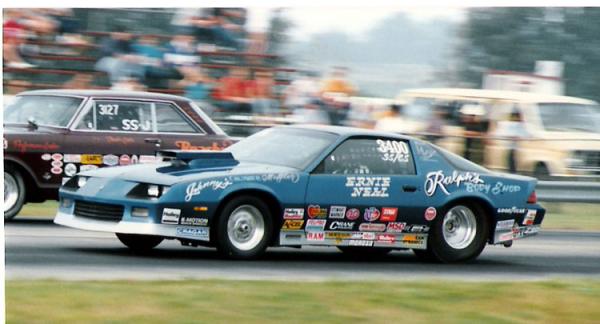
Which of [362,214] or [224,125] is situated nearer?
[362,214]

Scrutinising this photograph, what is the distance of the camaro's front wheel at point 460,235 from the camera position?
11141 mm

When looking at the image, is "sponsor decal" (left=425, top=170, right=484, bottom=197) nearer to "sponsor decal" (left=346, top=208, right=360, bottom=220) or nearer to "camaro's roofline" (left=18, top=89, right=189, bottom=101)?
"sponsor decal" (left=346, top=208, right=360, bottom=220)

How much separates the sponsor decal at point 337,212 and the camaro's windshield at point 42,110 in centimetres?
405

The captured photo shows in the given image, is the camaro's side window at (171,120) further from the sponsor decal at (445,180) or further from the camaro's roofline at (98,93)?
the sponsor decal at (445,180)

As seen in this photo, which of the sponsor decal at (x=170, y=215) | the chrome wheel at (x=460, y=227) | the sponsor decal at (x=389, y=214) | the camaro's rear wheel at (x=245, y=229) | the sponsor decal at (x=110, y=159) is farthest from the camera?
the sponsor decal at (x=110, y=159)

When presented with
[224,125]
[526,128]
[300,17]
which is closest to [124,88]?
[224,125]

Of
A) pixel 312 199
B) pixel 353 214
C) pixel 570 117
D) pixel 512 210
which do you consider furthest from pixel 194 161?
pixel 570 117

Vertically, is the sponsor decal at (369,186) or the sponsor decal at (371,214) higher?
the sponsor decal at (369,186)

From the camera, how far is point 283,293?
26.7ft

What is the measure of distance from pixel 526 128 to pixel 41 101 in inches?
312

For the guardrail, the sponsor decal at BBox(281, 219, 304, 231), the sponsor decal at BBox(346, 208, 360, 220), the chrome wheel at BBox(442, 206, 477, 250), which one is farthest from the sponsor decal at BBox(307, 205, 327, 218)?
the guardrail

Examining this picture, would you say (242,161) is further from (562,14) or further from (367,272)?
(562,14)

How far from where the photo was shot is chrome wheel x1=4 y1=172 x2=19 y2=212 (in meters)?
12.9

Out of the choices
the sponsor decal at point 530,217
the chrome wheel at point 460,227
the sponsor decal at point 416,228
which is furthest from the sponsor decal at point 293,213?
the sponsor decal at point 530,217
